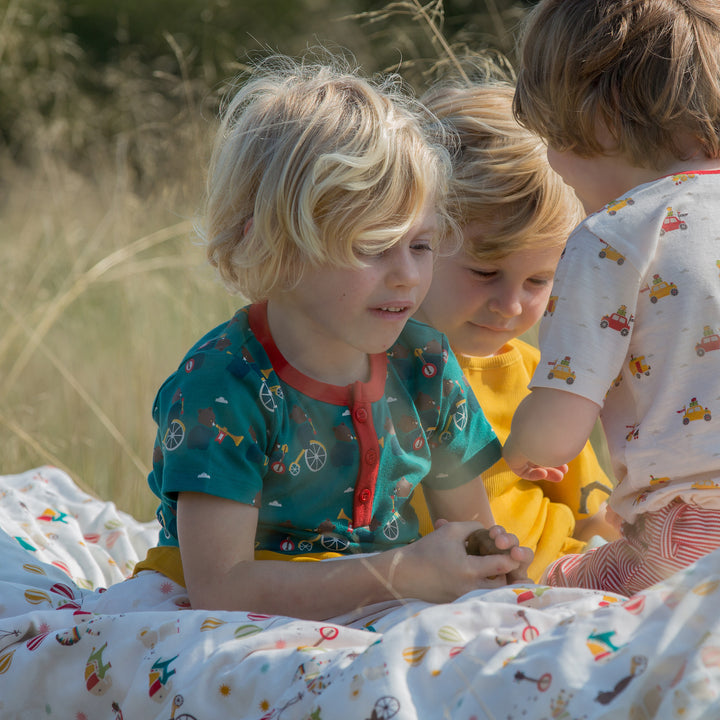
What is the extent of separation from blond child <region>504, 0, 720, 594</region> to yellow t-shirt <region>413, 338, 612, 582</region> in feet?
1.18

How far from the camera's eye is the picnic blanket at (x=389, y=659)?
1.00 metres

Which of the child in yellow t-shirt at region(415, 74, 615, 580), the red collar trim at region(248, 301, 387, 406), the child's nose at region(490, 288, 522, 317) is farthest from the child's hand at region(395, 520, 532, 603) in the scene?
the child's nose at region(490, 288, 522, 317)

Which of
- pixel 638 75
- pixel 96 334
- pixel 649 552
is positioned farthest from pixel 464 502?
pixel 96 334

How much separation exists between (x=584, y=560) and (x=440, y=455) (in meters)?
0.33

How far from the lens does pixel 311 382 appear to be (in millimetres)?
1602

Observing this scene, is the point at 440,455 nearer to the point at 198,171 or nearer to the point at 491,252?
the point at 491,252

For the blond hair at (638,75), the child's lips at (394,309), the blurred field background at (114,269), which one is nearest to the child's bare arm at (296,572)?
the child's lips at (394,309)

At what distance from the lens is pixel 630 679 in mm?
997

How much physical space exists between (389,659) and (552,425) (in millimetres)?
510

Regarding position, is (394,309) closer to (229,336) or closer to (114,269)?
(229,336)

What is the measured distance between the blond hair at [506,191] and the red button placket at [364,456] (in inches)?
18.4

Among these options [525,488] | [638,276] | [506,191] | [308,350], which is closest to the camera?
[638,276]

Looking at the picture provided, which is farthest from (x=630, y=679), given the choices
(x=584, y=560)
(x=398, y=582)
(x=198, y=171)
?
(x=198, y=171)

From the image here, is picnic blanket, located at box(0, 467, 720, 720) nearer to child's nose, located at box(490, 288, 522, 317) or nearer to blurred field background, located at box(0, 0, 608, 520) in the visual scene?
child's nose, located at box(490, 288, 522, 317)
